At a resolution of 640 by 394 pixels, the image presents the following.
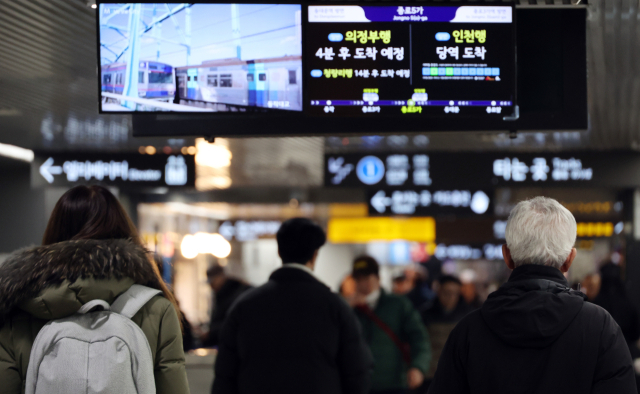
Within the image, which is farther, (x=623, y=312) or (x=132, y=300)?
(x=623, y=312)

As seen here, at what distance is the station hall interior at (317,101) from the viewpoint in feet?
10.9

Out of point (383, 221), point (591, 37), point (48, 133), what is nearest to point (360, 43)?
point (591, 37)

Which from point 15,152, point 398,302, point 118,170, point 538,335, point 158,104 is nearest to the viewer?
point 538,335

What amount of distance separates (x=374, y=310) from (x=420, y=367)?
522 millimetres

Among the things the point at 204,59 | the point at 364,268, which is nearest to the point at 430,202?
the point at 364,268

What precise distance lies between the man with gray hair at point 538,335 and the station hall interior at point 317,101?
4.42 ft

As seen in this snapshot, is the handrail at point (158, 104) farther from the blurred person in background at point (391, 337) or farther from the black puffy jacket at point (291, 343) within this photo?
the blurred person in background at point (391, 337)

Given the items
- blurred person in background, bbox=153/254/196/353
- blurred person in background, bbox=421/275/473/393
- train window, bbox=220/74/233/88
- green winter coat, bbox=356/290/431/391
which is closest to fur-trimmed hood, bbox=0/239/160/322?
blurred person in background, bbox=153/254/196/353

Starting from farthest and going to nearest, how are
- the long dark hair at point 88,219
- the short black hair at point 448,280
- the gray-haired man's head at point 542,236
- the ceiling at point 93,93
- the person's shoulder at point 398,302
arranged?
the short black hair at point 448,280
the person's shoulder at point 398,302
the ceiling at point 93,93
the long dark hair at point 88,219
the gray-haired man's head at point 542,236

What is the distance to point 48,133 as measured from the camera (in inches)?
280

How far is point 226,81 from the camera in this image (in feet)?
11.0

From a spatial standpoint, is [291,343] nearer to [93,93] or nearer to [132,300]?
[132,300]

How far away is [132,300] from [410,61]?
1.79 metres

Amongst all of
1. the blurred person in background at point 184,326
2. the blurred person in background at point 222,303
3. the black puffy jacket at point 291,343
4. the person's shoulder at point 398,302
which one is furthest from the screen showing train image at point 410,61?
the blurred person in background at point 222,303
